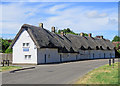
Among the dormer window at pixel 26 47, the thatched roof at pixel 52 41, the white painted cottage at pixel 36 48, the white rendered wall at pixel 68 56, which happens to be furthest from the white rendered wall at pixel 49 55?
the white rendered wall at pixel 68 56

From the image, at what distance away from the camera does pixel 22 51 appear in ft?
129

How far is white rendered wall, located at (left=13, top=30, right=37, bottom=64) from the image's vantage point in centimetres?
3775

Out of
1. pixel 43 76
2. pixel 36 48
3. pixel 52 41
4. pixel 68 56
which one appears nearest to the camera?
pixel 43 76

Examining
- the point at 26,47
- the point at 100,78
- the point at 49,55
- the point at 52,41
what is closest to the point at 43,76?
the point at 100,78

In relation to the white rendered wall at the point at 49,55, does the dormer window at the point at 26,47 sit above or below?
above

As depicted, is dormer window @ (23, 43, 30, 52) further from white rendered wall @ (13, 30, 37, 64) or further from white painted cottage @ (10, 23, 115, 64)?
white rendered wall @ (13, 30, 37, 64)

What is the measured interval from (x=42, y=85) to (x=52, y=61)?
1132 inches

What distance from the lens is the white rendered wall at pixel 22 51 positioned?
124ft

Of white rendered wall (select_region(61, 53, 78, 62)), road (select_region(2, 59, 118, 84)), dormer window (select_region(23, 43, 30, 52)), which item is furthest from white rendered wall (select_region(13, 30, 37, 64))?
road (select_region(2, 59, 118, 84))

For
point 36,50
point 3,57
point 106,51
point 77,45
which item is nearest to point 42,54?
point 36,50

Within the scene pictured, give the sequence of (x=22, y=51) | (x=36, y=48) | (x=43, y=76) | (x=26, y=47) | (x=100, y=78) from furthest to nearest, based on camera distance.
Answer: (x=22, y=51), (x=26, y=47), (x=36, y=48), (x=43, y=76), (x=100, y=78)

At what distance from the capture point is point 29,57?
38375mm

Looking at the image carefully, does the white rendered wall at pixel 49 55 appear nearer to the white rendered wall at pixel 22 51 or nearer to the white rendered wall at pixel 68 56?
the white rendered wall at pixel 22 51

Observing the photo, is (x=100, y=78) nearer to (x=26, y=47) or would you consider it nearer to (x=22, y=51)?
(x=26, y=47)
